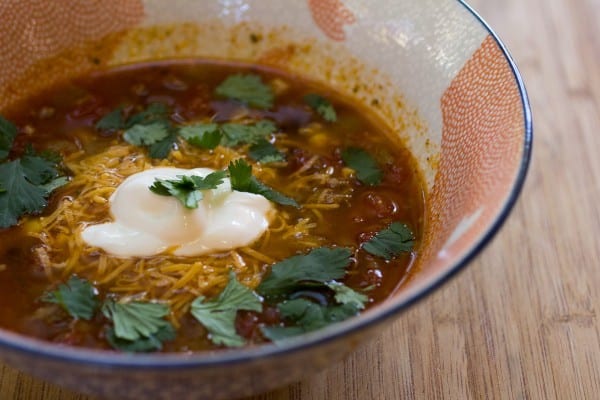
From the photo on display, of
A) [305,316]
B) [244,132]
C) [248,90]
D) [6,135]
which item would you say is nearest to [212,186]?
[244,132]

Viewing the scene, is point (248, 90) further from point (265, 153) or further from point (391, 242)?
point (391, 242)

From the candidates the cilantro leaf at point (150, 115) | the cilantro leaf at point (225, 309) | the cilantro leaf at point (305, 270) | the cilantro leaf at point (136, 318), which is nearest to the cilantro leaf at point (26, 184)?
the cilantro leaf at point (150, 115)

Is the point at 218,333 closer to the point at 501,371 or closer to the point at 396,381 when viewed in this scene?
the point at 396,381

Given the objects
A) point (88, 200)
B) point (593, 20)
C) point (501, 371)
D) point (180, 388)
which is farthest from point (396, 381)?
point (593, 20)

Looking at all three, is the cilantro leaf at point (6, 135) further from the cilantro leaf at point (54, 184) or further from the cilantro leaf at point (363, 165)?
the cilantro leaf at point (363, 165)

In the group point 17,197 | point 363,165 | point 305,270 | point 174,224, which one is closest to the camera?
point 305,270

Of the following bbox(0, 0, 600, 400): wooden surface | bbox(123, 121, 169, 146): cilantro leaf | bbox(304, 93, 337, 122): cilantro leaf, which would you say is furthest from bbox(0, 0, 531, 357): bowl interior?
bbox(123, 121, 169, 146): cilantro leaf

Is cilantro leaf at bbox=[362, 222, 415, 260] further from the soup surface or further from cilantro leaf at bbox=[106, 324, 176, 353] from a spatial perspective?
cilantro leaf at bbox=[106, 324, 176, 353]
